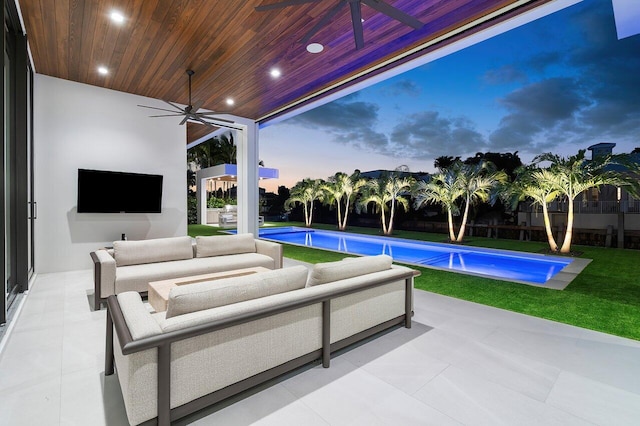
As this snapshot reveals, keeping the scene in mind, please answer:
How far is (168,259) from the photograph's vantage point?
4395mm

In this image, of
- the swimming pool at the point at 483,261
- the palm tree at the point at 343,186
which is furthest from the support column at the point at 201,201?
the swimming pool at the point at 483,261

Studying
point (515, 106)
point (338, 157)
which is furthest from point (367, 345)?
point (338, 157)

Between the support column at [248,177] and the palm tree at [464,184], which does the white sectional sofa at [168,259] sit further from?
the palm tree at [464,184]

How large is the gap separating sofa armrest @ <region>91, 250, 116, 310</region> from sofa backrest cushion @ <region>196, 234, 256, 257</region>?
4.10 ft

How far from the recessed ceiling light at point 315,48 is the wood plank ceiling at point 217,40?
11 cm

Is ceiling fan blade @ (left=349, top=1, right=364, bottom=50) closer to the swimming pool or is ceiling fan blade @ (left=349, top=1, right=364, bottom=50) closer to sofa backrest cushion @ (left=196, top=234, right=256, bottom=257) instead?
sofa backrest cushion @ (left=196, top=234, right=256, bottom=257)

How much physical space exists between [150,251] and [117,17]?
9.51 ft

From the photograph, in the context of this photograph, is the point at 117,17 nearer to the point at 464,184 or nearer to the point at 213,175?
the point at 464,184

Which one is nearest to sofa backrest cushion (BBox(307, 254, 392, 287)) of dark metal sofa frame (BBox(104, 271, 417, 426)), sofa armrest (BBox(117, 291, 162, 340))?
dark metal sofa frame (BBox(104, 271, 417, 426))

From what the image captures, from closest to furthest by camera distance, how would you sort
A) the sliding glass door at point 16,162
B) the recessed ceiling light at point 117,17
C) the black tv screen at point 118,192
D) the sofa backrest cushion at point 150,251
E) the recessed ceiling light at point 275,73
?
the recessed ceiling light at point 117,17, the sliding glass door at point 16,162, the sofa backrest cushion at point 150,251, the recessed ceiling light at point 275,73, the black tv screen at point 118,192

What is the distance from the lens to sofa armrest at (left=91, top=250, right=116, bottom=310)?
11.4ft

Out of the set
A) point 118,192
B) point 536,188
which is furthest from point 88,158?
point 536,188

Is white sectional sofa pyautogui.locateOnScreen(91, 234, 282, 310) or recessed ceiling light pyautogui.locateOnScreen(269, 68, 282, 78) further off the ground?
recessed ceiling light pyautogui.locateOnScreen(269, 68, 282, 78)

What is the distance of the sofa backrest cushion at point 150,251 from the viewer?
407cm
